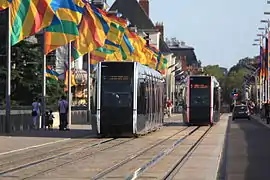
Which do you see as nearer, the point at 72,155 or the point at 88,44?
the point at 72,155

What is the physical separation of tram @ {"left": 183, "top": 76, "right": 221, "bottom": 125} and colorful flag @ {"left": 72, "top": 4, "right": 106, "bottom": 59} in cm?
1007

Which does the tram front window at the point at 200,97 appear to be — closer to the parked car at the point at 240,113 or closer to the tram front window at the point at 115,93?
the tram front window at the point at 115,93

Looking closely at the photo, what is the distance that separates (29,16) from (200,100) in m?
22.2

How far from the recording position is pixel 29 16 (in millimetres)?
30688

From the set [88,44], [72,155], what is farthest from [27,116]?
[72,155]

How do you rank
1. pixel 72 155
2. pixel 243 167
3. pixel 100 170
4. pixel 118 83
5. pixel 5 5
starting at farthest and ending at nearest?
pixel 118 83 < pixel 5 5 < pixel 72 155 < pixel 243 167 < pixel 100 170

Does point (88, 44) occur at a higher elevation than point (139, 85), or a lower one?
higher

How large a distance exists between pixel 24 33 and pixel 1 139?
4.73 metres

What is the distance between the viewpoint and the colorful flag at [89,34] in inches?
1668

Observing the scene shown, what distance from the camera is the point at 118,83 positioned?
3219 centimetres

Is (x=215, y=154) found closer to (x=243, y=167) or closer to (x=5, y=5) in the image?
(x=243, y=167)

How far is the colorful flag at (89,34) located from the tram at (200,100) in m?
10.1

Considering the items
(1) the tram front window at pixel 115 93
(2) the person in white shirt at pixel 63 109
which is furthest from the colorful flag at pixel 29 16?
(2) the person in white shirt at pixel 63 109

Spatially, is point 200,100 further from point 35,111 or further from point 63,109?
point 35,111
